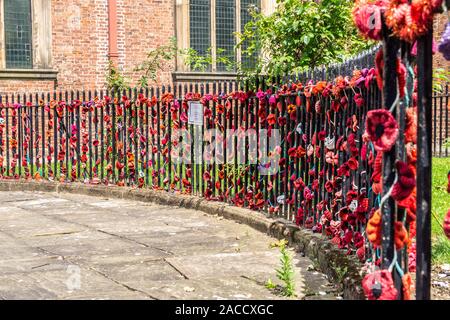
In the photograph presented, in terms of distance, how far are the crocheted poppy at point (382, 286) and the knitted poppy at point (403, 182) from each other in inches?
11.9

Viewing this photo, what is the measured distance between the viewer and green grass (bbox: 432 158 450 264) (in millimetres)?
5215

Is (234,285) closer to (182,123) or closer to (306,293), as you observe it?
(306,293)

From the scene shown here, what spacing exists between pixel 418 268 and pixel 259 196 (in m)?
5.14

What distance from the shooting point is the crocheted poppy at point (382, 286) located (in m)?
2.52

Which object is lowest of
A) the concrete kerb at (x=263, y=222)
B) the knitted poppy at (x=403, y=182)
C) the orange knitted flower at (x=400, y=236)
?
the concrete kerb at (x=263, y=222)

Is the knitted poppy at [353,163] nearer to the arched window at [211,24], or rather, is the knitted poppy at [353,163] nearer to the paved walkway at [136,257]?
the paved walkway at [136,257]

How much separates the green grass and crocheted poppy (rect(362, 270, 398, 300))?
8.05 feet

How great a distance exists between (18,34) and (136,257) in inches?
467

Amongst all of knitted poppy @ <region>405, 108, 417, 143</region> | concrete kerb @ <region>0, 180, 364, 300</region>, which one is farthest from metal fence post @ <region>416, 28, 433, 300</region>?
concrete kerb @ <region>0, 180, 364, 300</region>

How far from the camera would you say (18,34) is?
52.9 feet

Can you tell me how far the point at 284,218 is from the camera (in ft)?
22.3

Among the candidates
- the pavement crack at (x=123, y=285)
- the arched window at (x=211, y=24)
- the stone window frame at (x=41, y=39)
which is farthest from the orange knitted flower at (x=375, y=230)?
the arched window at (x=211, y=24)

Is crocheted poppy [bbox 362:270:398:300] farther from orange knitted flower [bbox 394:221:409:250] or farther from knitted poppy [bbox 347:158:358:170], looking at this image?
knitted poppy [bbox 347:158:358:170]
